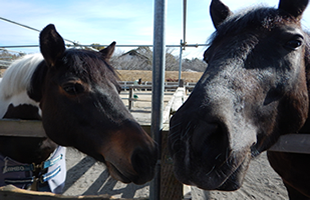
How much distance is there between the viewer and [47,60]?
5.71 feet

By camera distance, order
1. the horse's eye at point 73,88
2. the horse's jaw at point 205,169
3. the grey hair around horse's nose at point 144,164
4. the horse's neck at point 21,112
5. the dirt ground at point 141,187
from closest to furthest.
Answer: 1. the horse's jaw at point 205,169
2. the grey hair around horse's nose at point 144,164
3. the horse's eye at point 73,88
4. the horse's neck at point 21,112
5. the dirt ground at point 141,187

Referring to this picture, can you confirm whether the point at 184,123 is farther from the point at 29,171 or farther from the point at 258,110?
the point at 29,171

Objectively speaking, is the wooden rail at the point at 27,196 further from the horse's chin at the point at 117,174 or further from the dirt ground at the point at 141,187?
the dirt ground at the point at 141,187

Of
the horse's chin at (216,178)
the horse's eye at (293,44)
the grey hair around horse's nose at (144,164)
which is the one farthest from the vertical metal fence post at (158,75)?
the horse's eye at (293,44)

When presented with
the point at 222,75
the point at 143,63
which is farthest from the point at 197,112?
the point at 143,63

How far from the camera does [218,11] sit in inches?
70.1

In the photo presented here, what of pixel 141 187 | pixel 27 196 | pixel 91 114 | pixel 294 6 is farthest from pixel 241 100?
pixel 141 187

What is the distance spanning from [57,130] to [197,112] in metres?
1.21

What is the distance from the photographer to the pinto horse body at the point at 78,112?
1383mm

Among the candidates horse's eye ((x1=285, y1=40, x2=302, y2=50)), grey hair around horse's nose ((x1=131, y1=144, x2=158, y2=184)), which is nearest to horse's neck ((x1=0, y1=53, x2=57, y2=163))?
grey hair around horse's nose ((x1=131, y1=144, x2=158, y2=184))

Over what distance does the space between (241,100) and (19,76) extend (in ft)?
6.81

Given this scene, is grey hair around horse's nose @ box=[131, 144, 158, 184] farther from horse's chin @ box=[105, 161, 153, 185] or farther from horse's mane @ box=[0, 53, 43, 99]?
horse's mane @ box=[0, 53, 43, 99]

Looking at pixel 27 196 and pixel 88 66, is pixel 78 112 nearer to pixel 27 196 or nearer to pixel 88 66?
pixel 88 66

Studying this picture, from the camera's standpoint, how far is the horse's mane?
1957 millimetres
